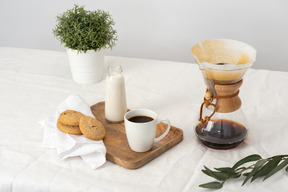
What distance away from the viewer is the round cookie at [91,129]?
1.08 meters

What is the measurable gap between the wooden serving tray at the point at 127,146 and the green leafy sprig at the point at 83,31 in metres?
0.38

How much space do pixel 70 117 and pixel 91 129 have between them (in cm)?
8

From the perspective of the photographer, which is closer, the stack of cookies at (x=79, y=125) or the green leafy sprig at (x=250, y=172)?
the green leafy sprig at (x=250, y=172)

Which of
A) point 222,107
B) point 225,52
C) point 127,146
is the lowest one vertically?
point 127,146

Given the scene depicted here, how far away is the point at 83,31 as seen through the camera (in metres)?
1.50

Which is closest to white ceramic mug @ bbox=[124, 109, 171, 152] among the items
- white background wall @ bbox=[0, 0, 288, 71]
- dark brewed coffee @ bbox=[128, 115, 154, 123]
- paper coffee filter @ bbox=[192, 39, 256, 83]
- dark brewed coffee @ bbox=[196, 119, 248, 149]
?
dark brewed coffee @ bbox=[128, 115, 154, 123]

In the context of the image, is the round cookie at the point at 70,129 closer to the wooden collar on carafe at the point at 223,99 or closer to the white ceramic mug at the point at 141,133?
the white ceramic mug at the point at 141,133

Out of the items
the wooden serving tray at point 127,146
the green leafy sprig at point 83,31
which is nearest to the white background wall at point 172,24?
the green leafy sprig at point 83,31

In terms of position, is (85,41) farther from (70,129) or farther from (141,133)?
(141,133)

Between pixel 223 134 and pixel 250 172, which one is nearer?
pixel 250 172

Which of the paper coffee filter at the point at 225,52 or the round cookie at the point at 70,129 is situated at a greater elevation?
the paper coffee filter at the point at 225,52

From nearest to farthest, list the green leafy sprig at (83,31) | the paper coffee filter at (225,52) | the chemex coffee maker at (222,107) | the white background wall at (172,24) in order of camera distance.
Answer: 1. the chemex coffee maker at (222,107)
2. the paper coffee filter at (225,52)
3. the green leafy sprig at (83,31)
4. the white background wall at (172,24)

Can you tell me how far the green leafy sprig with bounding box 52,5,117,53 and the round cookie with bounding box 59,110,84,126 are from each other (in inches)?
16.4

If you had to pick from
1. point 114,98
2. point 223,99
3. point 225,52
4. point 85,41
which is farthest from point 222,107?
point 85,41
